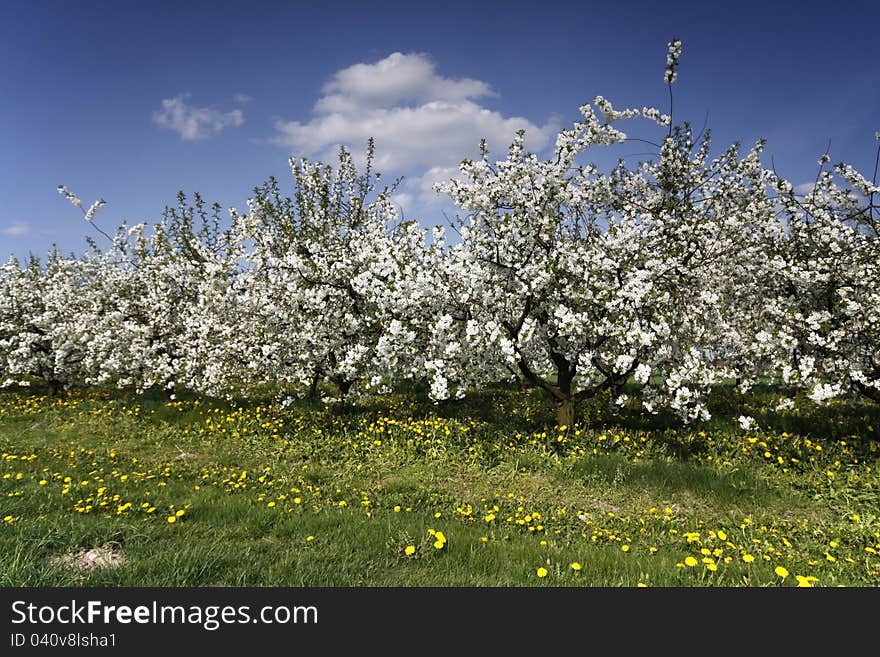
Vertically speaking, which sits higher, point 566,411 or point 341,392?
point 341,392

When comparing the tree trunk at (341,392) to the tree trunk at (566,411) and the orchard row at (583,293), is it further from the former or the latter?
the tree trunk at (566,411)

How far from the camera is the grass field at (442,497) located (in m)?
5.03

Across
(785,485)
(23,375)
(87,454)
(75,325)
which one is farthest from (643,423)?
(23,375)

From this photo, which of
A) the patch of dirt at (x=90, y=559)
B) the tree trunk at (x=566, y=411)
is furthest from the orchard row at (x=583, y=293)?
the patch of dirt at (x=90, y=559)

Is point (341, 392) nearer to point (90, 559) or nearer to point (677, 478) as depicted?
point (90, 559)

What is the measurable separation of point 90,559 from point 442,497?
4.50 metres

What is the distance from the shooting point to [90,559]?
505cm

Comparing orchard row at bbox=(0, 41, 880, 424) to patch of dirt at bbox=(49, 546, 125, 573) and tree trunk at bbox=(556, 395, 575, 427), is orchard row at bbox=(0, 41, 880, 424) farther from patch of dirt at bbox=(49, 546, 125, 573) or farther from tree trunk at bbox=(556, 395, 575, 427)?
patch of dirt at bbox=(49, 546, 125, 573)

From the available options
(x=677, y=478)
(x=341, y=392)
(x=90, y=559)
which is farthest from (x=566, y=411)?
(x=90, y=559)

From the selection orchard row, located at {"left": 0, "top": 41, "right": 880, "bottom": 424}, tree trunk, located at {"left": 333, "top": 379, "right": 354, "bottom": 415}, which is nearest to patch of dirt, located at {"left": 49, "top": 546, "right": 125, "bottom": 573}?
orchard row, located at {"left": 0, "top": 41, "right": 880, "bottom": 424}

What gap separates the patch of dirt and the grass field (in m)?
0.03

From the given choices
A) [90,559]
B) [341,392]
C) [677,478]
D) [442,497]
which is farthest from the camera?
[341,392]

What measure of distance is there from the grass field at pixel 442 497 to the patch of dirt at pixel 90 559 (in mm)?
35

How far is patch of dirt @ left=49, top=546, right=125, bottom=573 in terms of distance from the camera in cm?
477
